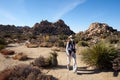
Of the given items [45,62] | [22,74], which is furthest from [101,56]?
[22,74]

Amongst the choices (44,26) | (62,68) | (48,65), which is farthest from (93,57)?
(44,26)

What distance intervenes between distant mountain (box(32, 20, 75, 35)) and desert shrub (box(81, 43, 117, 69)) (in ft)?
211

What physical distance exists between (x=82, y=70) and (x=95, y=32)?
3926 cm

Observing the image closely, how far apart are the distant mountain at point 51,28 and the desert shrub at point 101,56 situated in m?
64.4

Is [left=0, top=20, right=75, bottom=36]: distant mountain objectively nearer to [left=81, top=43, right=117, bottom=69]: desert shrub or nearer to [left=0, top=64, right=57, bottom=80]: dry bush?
[left=81, top=43, right=117, bottom=69]: desert shrub

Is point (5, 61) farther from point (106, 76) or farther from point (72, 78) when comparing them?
point (106, 76)

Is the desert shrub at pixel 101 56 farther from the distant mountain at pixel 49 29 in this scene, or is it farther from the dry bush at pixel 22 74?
the distant mountain at pixel 49 29

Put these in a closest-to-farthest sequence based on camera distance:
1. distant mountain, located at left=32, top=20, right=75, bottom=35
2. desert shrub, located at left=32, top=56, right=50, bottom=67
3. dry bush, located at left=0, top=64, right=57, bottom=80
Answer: dry bush, located at left=0, top=64, right=57, bottom=80
desert shrub, located at left=32, top=56, right=50, bottom=67
distant mountain, located at left=32, top=20, right=75, bottom=35

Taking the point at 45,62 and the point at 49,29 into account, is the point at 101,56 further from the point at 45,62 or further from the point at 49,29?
the point at 49,29

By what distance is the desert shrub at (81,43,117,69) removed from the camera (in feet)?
40.8

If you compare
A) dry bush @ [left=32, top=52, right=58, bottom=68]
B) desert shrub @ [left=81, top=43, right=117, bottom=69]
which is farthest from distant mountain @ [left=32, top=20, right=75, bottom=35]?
desert shrub @ [left=81, top=43, right=117, bottom=69]

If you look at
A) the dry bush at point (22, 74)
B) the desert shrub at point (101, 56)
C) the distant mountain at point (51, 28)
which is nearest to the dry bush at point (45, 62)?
the desert shrub at point (101, 56)

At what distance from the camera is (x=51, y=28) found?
81.6 meters

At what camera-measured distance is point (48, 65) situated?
13.7m
